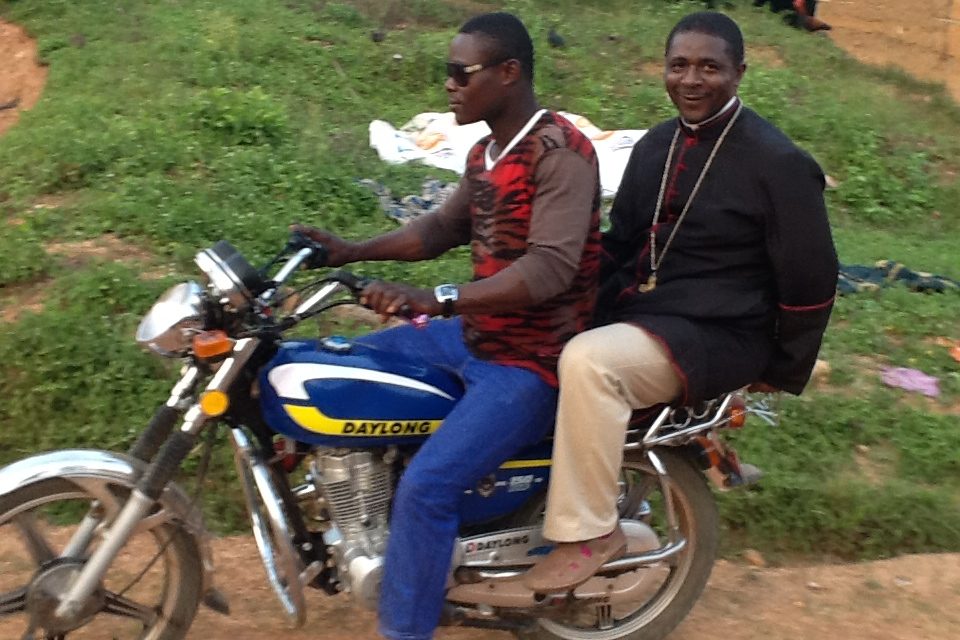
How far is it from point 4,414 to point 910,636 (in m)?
3.55

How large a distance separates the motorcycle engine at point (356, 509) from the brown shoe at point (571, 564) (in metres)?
0.46

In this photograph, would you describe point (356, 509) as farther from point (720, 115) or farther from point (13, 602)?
point (720, 115)

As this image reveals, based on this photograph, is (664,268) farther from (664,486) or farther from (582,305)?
(664,486)

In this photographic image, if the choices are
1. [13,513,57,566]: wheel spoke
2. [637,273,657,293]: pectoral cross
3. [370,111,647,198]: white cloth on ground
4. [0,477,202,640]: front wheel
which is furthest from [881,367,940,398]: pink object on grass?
[13,513,57,566]: wheel spoke

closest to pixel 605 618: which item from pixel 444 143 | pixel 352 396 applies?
pixel 352 396

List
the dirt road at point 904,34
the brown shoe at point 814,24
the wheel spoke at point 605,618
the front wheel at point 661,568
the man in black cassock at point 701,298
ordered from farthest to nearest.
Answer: the brown shoe at point 814,24, the dirt road at point 904,34, the wheel spoke at point 605,618, the front wheel at point 661,568, the man in black cassock at point 701,298

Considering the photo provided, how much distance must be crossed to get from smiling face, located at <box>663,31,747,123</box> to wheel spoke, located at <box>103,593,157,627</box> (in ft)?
6.93

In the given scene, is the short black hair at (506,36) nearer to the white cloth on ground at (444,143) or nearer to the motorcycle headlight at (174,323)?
the motorcycle headlight at (174,323)

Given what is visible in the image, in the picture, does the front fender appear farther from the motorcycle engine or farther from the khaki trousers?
the khaki trousers

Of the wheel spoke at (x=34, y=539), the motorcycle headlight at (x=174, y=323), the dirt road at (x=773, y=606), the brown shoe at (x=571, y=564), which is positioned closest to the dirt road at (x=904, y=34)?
the dirt road at (x=773, y=606)

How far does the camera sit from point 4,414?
438cm

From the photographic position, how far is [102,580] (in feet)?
9.52

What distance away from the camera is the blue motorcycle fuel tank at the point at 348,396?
2.86 meters

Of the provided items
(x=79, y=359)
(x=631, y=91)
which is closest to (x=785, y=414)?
(x=79, y=359)
